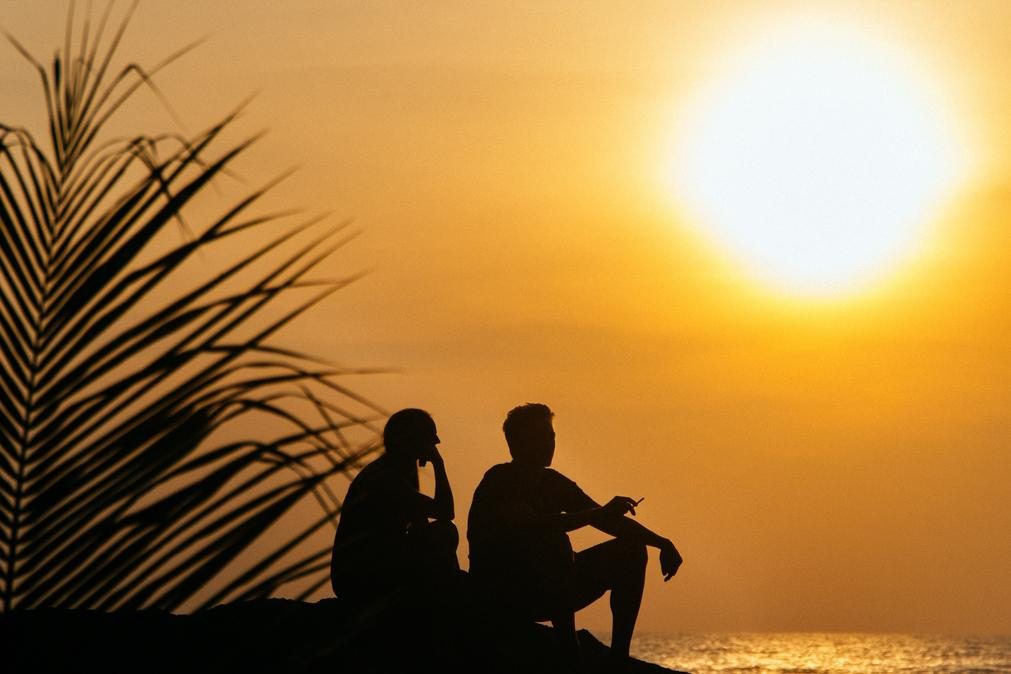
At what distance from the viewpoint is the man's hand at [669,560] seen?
691cm

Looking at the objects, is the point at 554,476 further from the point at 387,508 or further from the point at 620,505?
the point at 387,508

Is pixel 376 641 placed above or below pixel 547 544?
below

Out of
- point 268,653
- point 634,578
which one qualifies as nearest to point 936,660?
point 634,578

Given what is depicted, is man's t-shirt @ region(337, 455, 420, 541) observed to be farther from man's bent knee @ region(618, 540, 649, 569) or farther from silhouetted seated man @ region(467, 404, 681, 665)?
man's bent knee @ region(618, 540, 649, 569)

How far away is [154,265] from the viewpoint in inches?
78.2

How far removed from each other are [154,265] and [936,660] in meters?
72.2

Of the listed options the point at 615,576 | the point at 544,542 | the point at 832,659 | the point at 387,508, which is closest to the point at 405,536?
the point at 387,508

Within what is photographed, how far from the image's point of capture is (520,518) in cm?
698

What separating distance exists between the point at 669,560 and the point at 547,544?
0.60m

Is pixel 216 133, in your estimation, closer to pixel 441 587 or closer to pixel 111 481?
pixel 111 481

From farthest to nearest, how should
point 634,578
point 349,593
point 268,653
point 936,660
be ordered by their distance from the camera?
1. point 936,660
2. point 634,578
3. point 349,593
4. point 268,653

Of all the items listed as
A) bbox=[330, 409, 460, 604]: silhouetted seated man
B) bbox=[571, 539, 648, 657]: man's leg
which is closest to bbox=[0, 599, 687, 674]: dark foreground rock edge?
bbox=[330, 409, 460, 604]: silhouetted seated man

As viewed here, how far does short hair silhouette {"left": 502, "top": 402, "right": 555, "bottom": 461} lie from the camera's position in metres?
6.87

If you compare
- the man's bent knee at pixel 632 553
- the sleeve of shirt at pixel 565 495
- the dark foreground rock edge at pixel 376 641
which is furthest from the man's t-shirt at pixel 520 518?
the dark foreground rock edge at pixel 376 641
